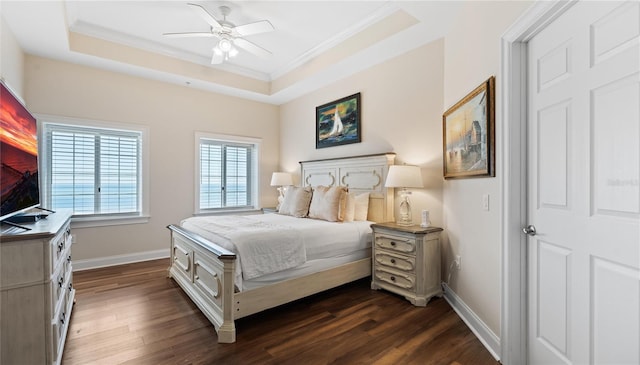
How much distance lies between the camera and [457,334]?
2145mm

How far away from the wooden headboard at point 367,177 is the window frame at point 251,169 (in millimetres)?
1433

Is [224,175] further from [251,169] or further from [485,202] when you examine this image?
[485,202]

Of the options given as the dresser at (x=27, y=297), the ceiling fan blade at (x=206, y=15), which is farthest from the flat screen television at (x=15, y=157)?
the ceiling fan blade at (x=206, y=15)

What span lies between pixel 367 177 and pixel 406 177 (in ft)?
2.77

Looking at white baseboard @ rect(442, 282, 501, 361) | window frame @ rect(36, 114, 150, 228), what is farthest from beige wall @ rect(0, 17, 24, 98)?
white baseboard @ rect(442, 282, 501, 361)

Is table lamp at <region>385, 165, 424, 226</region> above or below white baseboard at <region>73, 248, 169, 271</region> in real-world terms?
above

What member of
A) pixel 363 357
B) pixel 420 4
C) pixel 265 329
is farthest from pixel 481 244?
pixel 420 4

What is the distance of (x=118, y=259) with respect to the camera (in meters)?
3.94

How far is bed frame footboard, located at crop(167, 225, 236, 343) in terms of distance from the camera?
2.08 m

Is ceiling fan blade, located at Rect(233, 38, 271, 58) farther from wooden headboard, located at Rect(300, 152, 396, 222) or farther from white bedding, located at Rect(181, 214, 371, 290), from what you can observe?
white bedding, located at Rect(181, 214, 371, 290)

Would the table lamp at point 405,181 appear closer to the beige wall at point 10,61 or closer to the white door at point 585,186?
the white door at point 585,186

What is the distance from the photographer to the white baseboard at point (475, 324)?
6.19 ft

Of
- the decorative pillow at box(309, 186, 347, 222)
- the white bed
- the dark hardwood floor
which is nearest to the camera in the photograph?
the dark hardwood floor

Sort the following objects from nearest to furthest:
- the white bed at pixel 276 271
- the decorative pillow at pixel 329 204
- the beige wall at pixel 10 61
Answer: the white bed at pixel 276 271 < the beige wall at pixel 10 61 < the decorative pillow at pixel 329 204
